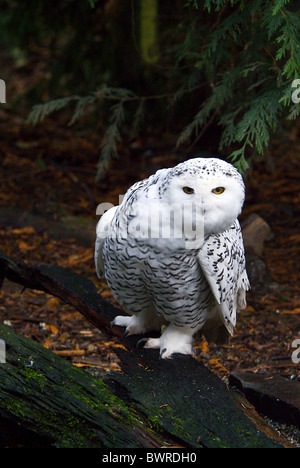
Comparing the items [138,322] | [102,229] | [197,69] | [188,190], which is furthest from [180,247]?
[197,69]

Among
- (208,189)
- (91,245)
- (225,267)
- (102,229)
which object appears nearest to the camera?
(208,189)

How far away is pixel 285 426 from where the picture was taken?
3.18 metres

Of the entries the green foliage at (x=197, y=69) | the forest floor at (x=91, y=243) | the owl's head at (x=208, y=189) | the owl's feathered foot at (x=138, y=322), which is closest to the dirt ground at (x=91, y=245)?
the forest floor at (x=91, y=243)

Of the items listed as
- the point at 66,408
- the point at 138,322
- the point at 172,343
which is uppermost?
the point at 138,322

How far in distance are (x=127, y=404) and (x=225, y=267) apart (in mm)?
827

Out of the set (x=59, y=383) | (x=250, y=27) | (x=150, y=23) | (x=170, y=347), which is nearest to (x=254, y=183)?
(x=150, y=23)

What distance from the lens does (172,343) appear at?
3.25 metres

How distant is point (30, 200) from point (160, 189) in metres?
3.89

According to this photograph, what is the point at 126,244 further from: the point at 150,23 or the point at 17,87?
the point at 17,87

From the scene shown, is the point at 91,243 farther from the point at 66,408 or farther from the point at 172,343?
the point at 66,408

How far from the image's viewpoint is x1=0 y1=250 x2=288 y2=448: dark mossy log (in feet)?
8.29

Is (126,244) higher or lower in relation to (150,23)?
lower
